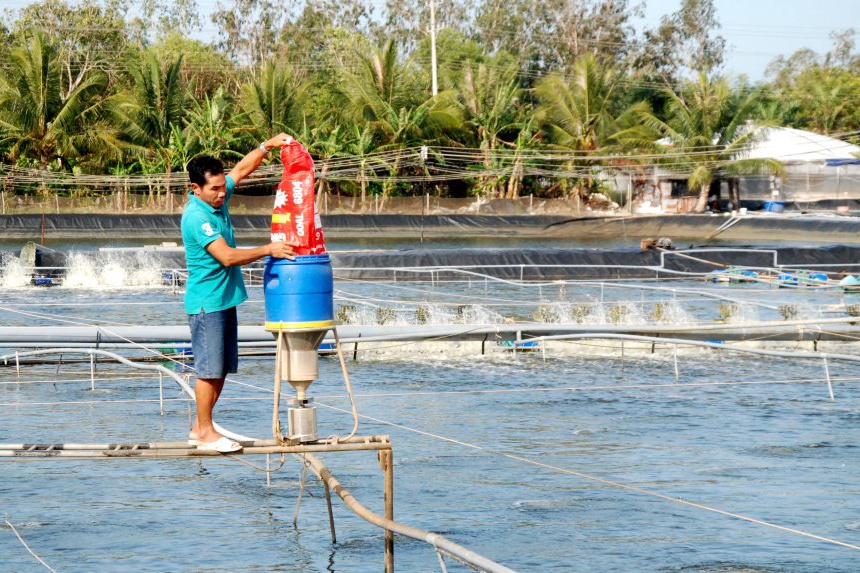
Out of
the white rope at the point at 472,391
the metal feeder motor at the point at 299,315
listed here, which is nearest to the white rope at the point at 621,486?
the white rope at the point at 472,391

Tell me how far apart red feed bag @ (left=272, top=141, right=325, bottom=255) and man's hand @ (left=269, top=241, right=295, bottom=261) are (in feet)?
0.17

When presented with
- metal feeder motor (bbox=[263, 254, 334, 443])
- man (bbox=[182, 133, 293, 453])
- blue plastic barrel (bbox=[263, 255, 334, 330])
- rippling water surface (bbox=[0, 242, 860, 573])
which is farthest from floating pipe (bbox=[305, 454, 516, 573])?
rippling water surface (bbox=[0, 242, 860, 573])

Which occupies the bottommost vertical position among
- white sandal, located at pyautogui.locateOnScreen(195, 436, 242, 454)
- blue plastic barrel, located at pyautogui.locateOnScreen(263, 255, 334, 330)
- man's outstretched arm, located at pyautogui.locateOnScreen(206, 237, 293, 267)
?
white sandal, located at pyautogui.locateOnScreen(195, 436, 242, 454)

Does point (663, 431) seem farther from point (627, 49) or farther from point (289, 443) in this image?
point (627, 49)

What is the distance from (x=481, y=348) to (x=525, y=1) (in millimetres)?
71589

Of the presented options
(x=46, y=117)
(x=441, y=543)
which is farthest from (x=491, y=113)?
(x=441, y=543)

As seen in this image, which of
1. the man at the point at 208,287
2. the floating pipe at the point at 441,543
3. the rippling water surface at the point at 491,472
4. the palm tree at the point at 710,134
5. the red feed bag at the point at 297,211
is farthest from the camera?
the palm tree at the point at 710,134

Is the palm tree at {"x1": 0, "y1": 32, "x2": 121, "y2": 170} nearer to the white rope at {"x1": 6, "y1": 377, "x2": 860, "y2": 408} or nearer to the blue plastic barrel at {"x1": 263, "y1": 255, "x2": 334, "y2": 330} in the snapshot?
the white rope at {"x1": 6, "y1": 377, "x2": 860, "y2": 408}

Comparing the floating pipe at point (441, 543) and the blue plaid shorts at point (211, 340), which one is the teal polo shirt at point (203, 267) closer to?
the blue plaid shorts at point (211, 340)

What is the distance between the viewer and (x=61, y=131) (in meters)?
53.7

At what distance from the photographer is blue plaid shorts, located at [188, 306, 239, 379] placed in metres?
7.01

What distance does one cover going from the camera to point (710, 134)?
55.6m

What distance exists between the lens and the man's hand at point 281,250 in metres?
6.72

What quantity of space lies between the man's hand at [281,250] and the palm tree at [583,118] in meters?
50.3
